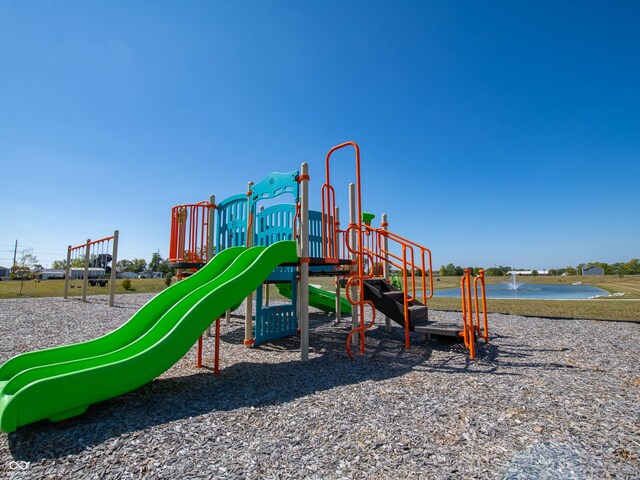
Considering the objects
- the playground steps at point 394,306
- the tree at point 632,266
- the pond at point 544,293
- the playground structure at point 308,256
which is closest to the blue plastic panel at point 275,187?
the playground structure at point 308,256

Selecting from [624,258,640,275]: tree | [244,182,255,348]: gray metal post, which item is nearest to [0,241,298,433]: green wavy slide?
[244,182,255,348]: gray metal post

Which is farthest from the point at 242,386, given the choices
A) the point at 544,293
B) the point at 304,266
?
the point at 544,293

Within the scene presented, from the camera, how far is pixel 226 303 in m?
4.09

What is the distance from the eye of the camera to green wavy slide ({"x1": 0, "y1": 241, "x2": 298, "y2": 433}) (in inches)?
106

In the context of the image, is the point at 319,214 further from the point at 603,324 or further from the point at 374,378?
the point at 603,324

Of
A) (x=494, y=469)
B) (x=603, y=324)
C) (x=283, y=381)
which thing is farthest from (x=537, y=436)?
(x=603, y=324)

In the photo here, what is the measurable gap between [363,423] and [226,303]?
7.11 ft

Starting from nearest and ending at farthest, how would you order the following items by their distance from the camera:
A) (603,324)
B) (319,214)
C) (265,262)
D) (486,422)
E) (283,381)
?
(486,422), (283,381), (265,262), (319,214), (603,324)

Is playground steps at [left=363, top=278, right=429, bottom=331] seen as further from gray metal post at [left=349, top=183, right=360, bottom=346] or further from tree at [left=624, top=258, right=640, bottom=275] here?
tree at [left=624, top=258, right=640, bottom=275]

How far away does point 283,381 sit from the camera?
412 cm

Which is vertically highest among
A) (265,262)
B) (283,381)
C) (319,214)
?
(319,214)

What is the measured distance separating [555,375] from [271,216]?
545cm

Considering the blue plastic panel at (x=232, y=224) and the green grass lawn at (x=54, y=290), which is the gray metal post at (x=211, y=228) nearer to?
the blue plastic panel at (x=232, y=224)

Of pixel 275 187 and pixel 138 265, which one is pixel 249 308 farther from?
pixel 138 265
